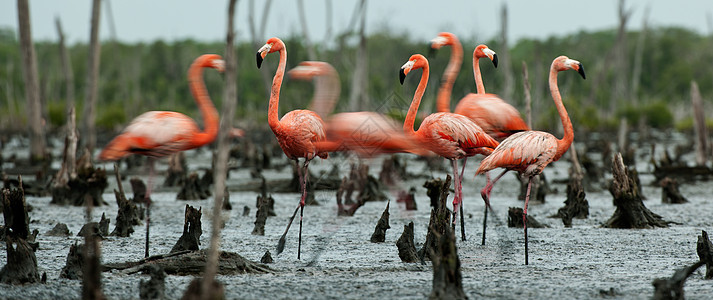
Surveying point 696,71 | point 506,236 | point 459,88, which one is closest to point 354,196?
point 506,236

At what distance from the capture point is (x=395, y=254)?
5.93 meters

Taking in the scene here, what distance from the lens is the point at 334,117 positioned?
20.1ft

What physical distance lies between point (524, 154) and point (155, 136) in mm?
2673

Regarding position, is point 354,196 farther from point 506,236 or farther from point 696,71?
point 696,71

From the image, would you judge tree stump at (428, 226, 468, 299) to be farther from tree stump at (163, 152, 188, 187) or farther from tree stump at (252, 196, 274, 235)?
tree stump at (163, 152, 188, 187)

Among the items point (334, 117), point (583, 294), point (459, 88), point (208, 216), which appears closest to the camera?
point (583, 294)

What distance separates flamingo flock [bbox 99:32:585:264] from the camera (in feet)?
19.2

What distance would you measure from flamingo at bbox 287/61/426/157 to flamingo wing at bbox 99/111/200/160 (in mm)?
885

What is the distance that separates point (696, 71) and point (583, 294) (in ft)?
180

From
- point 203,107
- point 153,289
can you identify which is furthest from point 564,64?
point 153,289

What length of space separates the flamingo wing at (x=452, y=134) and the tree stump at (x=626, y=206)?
162cm

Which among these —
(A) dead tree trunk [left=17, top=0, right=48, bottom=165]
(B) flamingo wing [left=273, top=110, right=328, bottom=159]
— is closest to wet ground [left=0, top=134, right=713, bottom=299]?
(B) flamingo wing [left=273, top=110, right=328, bottom=159]

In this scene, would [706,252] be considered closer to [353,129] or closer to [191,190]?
[353,129]

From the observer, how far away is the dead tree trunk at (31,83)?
12.9 metres
